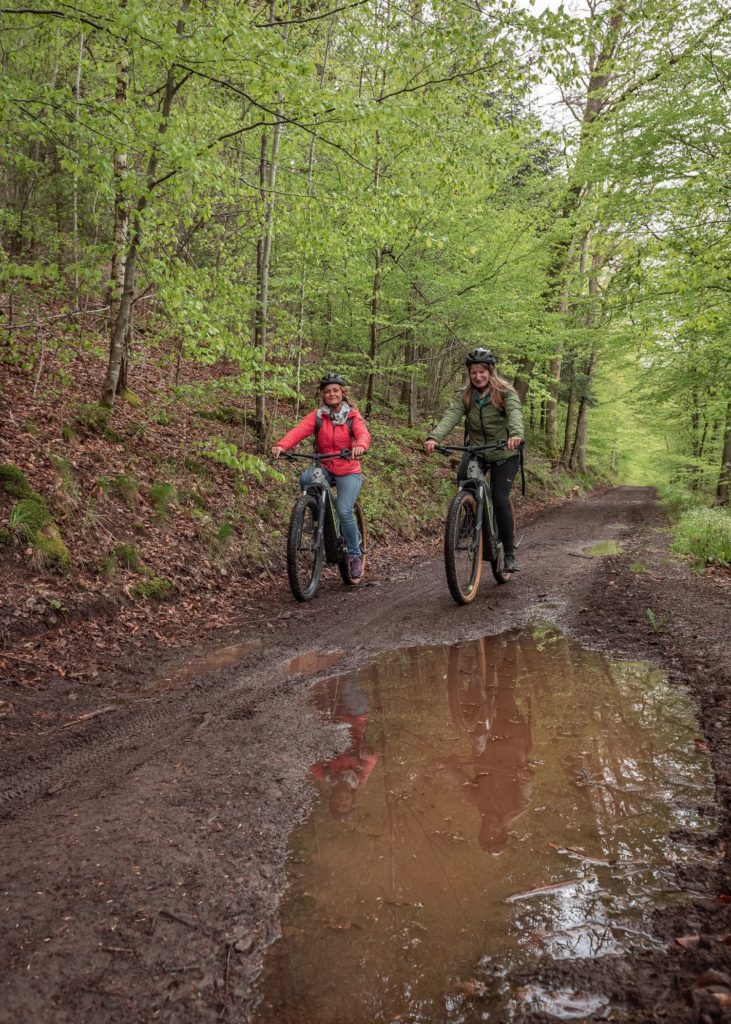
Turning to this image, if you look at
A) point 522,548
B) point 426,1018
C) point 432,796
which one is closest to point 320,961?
point 426,1018

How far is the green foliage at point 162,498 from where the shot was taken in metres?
6.77

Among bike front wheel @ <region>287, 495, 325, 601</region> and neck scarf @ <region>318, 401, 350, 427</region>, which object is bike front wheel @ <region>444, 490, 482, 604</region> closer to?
bike front wheel @ <region>287, 495, 325, 601</region>

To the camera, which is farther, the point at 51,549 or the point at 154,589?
the point at 154,589

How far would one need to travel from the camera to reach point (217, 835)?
2.24m

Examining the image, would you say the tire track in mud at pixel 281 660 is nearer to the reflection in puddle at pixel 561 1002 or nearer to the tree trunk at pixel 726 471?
the reflection in puddle at pixel 561 1002

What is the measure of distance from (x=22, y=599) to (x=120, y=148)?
164 inches

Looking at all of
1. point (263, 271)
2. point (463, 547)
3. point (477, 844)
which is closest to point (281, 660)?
point (463, 547)

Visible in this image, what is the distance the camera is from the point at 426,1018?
1464 mm

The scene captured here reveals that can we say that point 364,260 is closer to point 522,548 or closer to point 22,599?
point 522,548

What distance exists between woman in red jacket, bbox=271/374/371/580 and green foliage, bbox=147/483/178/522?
4.93ft

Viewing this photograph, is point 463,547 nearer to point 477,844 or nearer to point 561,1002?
point 477,844

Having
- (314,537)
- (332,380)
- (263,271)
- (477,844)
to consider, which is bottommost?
(477,844)

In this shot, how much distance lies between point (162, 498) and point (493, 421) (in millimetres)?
4068

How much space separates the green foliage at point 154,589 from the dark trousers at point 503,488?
12.3 feet
